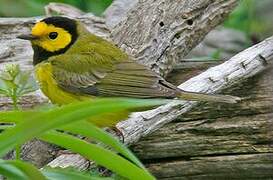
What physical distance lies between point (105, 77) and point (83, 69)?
0.41 ft

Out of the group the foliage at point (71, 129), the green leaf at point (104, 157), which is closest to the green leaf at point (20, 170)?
the foliage at point (71, 129)

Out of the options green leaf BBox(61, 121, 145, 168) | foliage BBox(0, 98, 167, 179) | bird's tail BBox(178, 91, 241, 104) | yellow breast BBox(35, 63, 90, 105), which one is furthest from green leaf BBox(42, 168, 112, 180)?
yellow breast BBox(35, 63, 90, 105)

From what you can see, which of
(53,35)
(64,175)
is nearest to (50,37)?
(53,35)

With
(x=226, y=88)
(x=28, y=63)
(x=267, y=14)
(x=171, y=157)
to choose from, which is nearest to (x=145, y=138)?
(x=171, y=157)

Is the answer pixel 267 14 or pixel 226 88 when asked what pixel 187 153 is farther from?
pixel 267 14

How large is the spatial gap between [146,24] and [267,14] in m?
1.98

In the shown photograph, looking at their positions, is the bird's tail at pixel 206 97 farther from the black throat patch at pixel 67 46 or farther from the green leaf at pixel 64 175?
the green leaf at pixel 64 175

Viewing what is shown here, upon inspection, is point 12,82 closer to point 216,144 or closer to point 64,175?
point 64,175

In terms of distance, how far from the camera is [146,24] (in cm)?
440

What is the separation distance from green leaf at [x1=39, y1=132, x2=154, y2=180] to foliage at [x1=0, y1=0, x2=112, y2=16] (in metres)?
4.00

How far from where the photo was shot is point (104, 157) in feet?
6.72

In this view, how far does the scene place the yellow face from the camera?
4.27 meters

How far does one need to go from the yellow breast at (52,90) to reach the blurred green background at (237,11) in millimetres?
1888

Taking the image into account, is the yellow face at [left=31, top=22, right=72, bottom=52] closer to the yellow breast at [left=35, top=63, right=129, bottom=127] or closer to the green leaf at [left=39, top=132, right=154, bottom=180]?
the yellow breast at [left=35, top=63, right=129, bottom=127]
